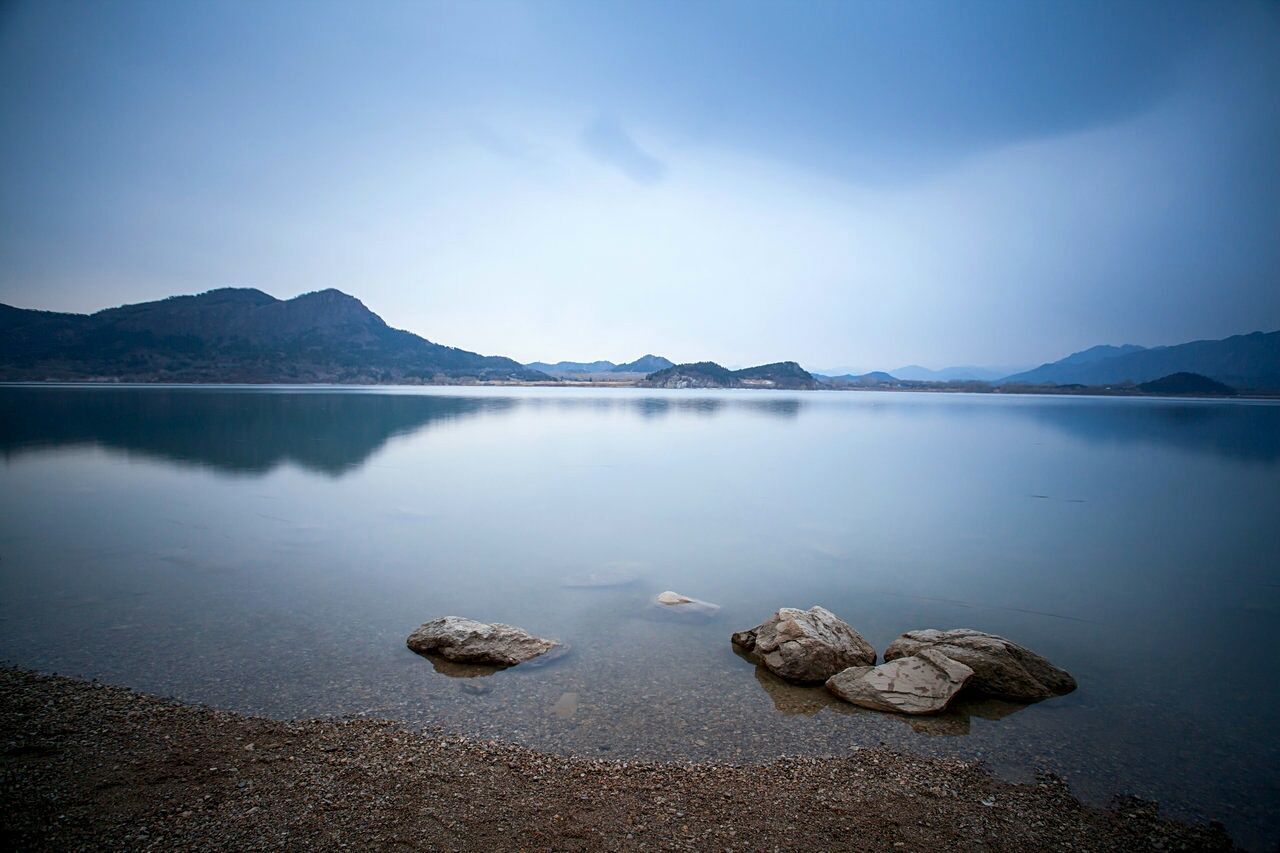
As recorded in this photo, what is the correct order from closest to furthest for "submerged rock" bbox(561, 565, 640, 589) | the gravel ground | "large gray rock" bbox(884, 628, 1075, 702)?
the gravel ground < "large gray rock" bbox(884, 628, 1075, 702) < "submerged rock" bbox(561, 565, 640, 589)

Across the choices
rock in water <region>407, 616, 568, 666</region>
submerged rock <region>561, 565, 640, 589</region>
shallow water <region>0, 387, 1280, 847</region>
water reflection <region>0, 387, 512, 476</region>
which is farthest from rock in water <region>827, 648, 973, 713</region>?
water reflection <region>0, 387, 512, 476</region>

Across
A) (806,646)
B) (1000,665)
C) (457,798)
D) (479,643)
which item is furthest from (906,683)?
(479,643)

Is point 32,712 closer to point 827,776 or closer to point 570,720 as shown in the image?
point 570,720

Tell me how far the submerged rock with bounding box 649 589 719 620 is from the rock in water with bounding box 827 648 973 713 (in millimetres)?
3386

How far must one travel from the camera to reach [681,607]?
11.3m

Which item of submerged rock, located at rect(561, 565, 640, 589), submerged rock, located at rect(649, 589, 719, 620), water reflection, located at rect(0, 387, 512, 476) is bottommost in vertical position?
water reflection, located at rect(0, 387, 512, 476)

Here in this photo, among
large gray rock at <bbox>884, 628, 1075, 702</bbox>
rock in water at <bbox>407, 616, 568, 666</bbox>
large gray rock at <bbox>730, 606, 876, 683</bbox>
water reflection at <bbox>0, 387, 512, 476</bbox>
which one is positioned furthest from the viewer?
water reflection at <bbox>0, 387, 512, 476</bbox>

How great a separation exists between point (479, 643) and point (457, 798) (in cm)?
340

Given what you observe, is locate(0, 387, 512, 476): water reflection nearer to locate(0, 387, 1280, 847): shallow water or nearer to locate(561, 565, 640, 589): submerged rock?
locate(0, 387, 1280, 847): shallow water

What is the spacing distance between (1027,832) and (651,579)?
8.72 metres

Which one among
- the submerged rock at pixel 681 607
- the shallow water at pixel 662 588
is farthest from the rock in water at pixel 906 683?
the submerged rock at pixel 681 607

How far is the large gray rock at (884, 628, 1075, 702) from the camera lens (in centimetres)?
798

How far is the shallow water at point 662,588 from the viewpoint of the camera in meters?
7.11

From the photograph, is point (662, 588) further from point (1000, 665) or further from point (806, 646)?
point (1000, 665)
